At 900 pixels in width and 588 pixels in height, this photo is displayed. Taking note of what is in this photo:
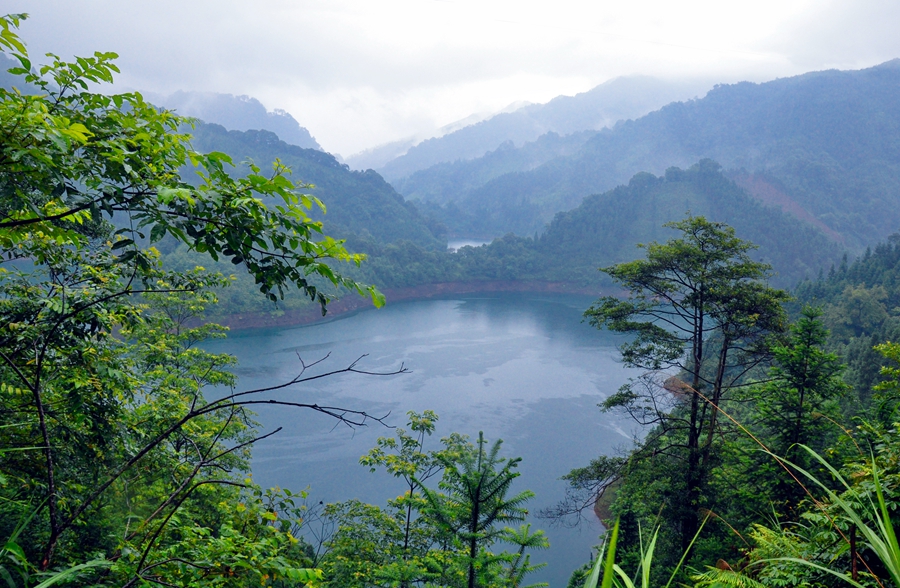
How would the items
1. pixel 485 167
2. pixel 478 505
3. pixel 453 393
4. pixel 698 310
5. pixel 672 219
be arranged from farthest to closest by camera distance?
pixel 485 167 → pixel 672 219 → pixel 453 393 → pixel 698 310 → pixel 478 505

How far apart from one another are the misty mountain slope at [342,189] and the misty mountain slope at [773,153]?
26.7 m

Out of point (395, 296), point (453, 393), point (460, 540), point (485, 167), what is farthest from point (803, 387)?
point (485, 167)

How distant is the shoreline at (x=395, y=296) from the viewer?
35.0 metres

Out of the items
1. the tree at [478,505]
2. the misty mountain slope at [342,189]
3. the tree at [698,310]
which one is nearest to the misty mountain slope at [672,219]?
the misty mountain slope at [342,189]

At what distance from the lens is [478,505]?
500 centimetres

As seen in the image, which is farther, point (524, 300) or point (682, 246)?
point (524, 300)

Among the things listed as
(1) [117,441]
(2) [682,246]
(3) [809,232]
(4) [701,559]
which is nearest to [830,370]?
(2) [682,246]

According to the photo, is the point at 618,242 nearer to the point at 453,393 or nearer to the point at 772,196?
the point at 772,196

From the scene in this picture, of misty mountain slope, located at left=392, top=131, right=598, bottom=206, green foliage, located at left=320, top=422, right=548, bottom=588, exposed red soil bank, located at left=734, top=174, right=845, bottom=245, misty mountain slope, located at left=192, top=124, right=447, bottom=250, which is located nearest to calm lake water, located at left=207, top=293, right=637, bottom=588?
green foliage, located at left=320, top=422, right=548, bottom=588

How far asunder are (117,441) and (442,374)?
23.5 m

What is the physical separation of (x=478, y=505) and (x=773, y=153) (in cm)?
12304

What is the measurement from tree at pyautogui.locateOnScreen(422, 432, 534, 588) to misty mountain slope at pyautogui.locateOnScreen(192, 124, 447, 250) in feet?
210

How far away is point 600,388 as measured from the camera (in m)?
24.8

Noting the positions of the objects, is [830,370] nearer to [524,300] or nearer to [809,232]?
[524,300]
